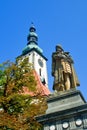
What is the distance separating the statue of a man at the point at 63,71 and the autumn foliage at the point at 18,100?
4208mm

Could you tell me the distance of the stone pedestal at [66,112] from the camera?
10.0 meters

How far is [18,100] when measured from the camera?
16734mm

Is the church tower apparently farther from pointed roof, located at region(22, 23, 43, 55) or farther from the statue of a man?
the statue of a man

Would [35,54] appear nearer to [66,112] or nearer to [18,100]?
[18,100]

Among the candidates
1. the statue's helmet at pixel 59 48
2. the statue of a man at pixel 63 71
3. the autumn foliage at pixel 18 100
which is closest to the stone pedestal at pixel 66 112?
the statue of a man at pixel 63 71

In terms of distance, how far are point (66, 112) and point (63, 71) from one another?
7.39ft

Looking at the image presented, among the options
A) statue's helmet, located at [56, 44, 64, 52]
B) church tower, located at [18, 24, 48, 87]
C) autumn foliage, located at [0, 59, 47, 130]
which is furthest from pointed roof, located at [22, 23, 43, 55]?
statue's helmet, located at [56, 44, 64, 52]

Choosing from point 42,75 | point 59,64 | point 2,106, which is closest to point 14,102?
point 2,106

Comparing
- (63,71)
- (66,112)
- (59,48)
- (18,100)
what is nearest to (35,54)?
(18,100)

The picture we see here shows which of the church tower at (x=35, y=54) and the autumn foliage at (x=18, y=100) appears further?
the church tower at (x=35, y=54)

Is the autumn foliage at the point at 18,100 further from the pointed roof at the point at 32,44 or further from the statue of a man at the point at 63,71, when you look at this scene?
the pointed roof at the point at 32,44

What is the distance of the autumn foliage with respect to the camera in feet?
49.7

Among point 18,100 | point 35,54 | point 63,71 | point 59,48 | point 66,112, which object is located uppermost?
point 35,54

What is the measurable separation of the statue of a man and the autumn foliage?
421cm
